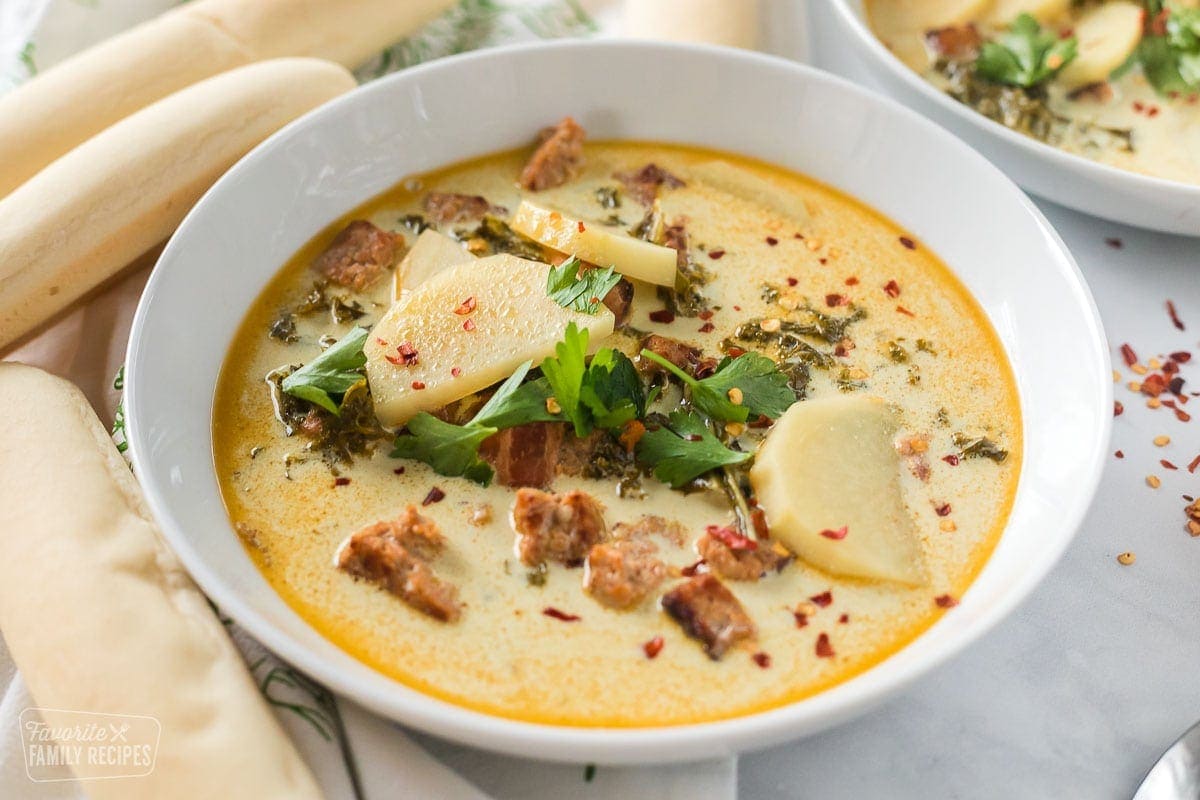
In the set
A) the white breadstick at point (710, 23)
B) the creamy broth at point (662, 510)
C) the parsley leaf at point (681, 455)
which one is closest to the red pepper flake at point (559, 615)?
the creamy broth at point (662, 510)

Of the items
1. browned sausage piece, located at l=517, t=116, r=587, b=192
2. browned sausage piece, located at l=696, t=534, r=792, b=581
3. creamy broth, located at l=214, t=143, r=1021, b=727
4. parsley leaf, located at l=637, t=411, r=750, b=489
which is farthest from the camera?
browned sausage piece, located at l=517, t=116, r=587, b=192

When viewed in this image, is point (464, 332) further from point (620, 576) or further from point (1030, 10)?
point (1030, 10)

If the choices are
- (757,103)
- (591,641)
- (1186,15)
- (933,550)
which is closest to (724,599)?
(591,641)

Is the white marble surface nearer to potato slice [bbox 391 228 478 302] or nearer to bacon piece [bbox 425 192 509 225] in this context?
potato slice [bbox 391 228 478 302]

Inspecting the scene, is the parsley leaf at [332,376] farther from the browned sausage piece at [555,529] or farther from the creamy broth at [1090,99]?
the creamy broth at [1090,99]

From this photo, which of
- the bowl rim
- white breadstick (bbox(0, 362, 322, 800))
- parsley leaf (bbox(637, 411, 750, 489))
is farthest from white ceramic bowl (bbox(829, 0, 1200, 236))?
white breadstick (bbox(0, 362, 322, 800))

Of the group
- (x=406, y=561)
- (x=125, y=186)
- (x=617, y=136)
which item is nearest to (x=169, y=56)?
(x=125, y=186)
